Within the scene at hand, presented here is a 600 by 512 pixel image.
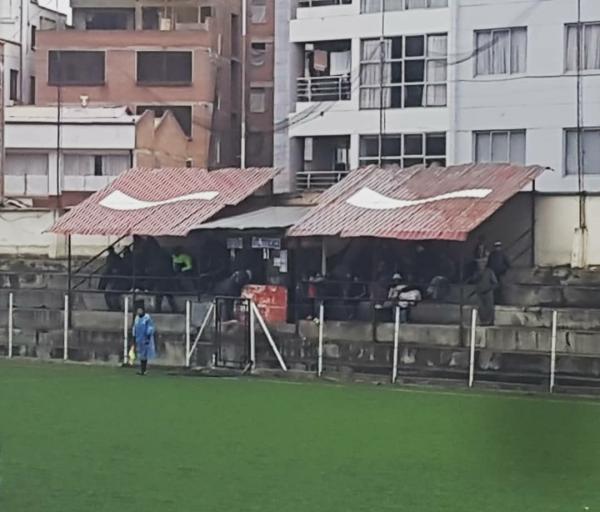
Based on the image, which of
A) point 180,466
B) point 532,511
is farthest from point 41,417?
point 532,511

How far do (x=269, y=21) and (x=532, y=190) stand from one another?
1136 inches

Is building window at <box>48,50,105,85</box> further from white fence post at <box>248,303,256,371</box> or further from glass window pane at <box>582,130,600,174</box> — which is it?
white fence post at <box>248,303,256,371</box>

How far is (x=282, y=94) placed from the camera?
137 ft

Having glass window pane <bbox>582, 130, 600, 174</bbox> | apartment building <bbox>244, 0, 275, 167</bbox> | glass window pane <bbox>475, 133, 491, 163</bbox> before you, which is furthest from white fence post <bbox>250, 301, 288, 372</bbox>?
apartment building <bbox>244, 0, 275, 167</bbox>

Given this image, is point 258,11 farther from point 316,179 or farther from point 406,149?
point 406,149

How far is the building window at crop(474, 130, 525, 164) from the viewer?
37.4m

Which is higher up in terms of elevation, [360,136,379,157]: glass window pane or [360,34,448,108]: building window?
[360,34,448,108]: building window

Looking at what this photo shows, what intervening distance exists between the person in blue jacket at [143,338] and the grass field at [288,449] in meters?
2.23

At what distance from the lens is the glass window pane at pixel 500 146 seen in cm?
3762

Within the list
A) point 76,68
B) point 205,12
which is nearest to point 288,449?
point 76,68

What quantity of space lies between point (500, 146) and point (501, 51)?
8.12ft

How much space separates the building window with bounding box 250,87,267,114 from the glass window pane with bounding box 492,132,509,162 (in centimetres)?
1817

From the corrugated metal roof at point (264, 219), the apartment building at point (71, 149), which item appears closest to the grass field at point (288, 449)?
the corrugated metal roof at point (264, 219)

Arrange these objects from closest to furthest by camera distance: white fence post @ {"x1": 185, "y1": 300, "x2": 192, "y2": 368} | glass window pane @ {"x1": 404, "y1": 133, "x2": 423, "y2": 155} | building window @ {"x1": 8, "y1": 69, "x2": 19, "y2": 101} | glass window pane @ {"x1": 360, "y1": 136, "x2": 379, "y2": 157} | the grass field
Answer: the grass field
white fence post @ {"x1": 185, "y1": 300, "x2": 192, "y2": 368}
glass window pane @ {"x1": 404, "y1": 133, "x2": 423, "y2": 155}
glass window pane @ {"x1": 360, "y1": 136, "x2": 379, "y2": 157}
building window @ {"x1": 8, "y1": 69, "x2": 19, "y2": 101}
